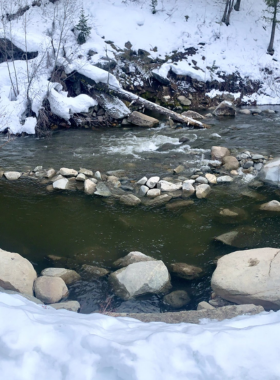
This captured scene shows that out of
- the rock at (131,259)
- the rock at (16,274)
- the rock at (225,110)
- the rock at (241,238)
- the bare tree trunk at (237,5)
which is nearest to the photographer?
the rock at (16,274)

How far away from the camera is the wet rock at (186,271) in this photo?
165 inches

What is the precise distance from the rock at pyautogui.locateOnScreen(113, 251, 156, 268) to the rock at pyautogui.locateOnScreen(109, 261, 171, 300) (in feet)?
0.84

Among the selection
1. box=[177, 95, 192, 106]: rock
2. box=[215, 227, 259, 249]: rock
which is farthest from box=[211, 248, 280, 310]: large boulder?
box=[177, 95, 192, 106]: rock

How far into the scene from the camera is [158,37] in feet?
60.6

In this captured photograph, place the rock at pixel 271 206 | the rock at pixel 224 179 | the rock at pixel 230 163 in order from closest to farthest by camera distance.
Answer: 1. the rock at pixel 271 206
2. the rock at pixel 224 179
3. the rock at pixel 230 163

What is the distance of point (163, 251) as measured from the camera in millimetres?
4676

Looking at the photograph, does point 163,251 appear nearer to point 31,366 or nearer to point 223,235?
point 223,235

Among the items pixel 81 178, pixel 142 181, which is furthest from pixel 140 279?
pixel 81 178

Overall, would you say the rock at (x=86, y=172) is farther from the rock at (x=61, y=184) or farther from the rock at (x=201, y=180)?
the rock at (x=201, y=180)

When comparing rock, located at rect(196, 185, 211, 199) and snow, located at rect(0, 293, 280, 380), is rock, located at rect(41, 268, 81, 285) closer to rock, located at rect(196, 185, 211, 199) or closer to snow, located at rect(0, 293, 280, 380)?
snow, located at rect(0, 293, 280, 380)

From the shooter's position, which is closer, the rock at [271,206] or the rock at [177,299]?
the rock at [177,299]

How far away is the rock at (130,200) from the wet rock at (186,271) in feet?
6.40

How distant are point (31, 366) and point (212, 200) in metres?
4.81

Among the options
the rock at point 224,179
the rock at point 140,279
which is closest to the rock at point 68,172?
the rock at point 224,179
